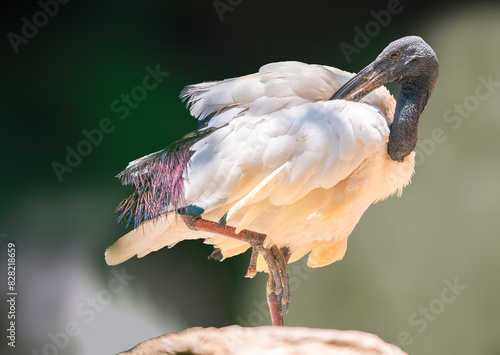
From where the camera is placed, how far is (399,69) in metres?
2.31

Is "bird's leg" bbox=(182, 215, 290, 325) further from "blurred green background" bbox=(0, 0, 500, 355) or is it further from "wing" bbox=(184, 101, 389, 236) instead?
"blurred green background" bbox=(0, 0, 500, 355)

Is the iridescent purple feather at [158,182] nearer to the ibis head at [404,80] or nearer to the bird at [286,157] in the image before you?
the bird at [286,157]

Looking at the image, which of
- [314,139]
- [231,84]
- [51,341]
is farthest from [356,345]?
[51,341]

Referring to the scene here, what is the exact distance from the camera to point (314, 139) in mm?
2080

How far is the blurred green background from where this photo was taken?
281 cm

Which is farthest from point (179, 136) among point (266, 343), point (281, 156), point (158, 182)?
point (266, 343)

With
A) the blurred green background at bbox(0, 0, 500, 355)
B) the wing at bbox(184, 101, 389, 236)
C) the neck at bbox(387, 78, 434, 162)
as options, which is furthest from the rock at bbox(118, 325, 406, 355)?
the blurred green background at bbox(0, 0, 500, 355)

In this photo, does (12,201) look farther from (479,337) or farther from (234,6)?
(479,337)

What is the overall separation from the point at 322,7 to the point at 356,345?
2242 mm

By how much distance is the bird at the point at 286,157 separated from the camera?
2.09 metres

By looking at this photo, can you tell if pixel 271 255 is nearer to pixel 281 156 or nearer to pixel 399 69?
pixel 281 156

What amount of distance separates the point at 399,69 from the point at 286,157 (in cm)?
62

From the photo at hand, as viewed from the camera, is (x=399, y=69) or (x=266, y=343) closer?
(x=266, y=343)

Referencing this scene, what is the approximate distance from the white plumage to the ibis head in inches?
2.6
